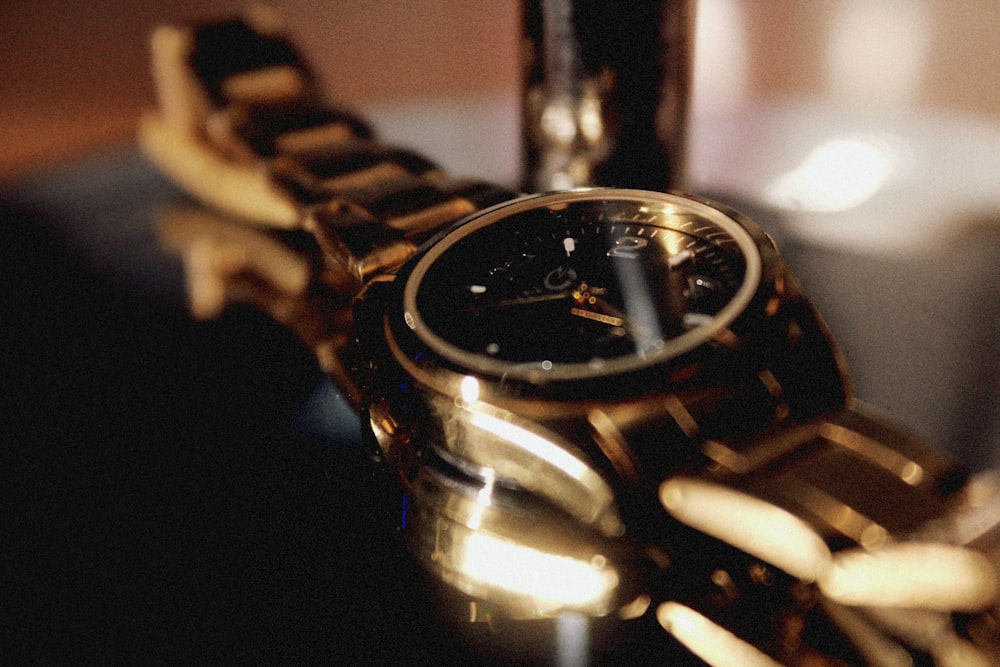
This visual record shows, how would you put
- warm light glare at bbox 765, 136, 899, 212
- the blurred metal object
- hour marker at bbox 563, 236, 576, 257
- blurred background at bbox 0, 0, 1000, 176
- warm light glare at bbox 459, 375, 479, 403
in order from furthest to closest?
blurred background at bbox 0, 0, 1000, 176, warm light glare at bbox 765, 136, 899, 212, the blurred metal object, hour marker at bbox 563, 236, 576, 257, warm light glare at bbox 459, 375, 479, 403

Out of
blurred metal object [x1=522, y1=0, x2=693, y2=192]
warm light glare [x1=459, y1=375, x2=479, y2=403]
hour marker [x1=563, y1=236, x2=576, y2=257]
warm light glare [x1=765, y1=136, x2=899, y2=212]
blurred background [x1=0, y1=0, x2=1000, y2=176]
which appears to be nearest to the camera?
warm light glare [x1=459, y1=375, x2=479, y2=403]

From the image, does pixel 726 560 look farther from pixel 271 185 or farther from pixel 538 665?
pixel 271 185

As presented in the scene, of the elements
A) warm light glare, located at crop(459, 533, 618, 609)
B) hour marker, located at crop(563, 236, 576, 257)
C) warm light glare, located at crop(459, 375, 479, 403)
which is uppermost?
hour marker, located at crop(563, 236, 576, 257)

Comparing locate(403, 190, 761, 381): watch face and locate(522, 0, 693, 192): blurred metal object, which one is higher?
locate(522, 0, 693, 192): blurred metal object

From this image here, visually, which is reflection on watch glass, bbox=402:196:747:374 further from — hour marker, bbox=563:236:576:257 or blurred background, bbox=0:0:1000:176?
blurred background, bbox=0:0:1000:176

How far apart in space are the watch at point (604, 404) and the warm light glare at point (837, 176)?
30 cm

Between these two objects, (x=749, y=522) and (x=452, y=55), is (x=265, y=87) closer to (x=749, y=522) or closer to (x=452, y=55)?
(x=452, y=55)

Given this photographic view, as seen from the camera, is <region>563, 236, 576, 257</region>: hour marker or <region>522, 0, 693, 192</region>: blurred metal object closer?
<region>563, 236, 576, 257</region>: hour marker

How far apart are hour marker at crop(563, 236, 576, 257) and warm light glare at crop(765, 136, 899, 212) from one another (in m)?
0.30

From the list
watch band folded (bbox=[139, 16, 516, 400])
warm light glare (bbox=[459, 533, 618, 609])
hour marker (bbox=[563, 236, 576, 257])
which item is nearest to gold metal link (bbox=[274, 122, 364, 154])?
watch band folded (bbox=[139, 16, 516, 400])

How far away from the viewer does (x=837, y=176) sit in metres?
0.71

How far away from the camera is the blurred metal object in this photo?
1.75 feet

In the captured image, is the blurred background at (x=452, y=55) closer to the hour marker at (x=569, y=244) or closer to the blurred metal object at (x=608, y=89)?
the blurred metal object at (x=608, y=89)

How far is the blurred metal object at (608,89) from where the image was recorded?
0.53 metres
